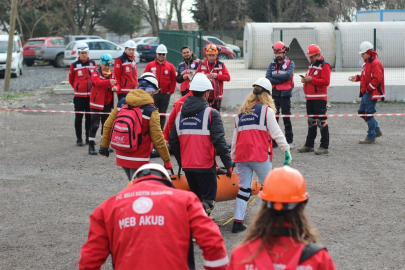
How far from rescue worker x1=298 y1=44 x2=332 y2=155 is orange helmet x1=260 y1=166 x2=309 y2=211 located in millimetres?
7468

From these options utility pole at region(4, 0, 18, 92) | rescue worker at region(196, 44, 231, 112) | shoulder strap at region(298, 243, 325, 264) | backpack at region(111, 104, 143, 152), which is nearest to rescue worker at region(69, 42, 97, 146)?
rescue worker at region(196, 44, 231, 112)

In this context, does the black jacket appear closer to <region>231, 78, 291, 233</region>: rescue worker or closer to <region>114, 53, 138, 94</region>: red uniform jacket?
<region>231, 78, 291, 233</region>: rescue worker

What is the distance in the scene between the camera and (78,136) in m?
11.7

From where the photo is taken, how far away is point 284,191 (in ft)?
9.09

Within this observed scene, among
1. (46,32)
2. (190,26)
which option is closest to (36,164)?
(46,32)

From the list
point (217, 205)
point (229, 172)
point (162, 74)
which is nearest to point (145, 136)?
point (229, 172)

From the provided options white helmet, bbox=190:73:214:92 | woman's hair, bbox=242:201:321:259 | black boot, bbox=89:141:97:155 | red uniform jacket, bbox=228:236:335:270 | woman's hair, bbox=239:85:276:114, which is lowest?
black boot, bbox=89:141:97:155

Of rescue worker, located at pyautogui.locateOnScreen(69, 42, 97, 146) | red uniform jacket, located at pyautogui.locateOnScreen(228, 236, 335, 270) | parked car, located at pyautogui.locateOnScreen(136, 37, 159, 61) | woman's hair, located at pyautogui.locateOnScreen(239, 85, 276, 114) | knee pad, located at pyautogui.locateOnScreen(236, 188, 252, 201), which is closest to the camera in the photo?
red uniform jacket, located at pyautogui.locateOnScreen(228, 236, 335, 270)

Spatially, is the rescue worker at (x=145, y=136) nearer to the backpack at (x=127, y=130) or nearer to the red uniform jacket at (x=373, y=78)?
the backpack at (x=127, y=130)

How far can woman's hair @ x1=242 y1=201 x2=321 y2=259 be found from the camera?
2711 mm

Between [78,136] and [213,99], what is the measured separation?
2.92 meters

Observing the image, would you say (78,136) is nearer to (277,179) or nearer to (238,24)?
(277,179)

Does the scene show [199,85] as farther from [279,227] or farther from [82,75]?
[82,75]

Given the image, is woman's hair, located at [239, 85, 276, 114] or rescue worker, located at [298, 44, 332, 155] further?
rescue worker, located at [298, 44, 332, 155]
